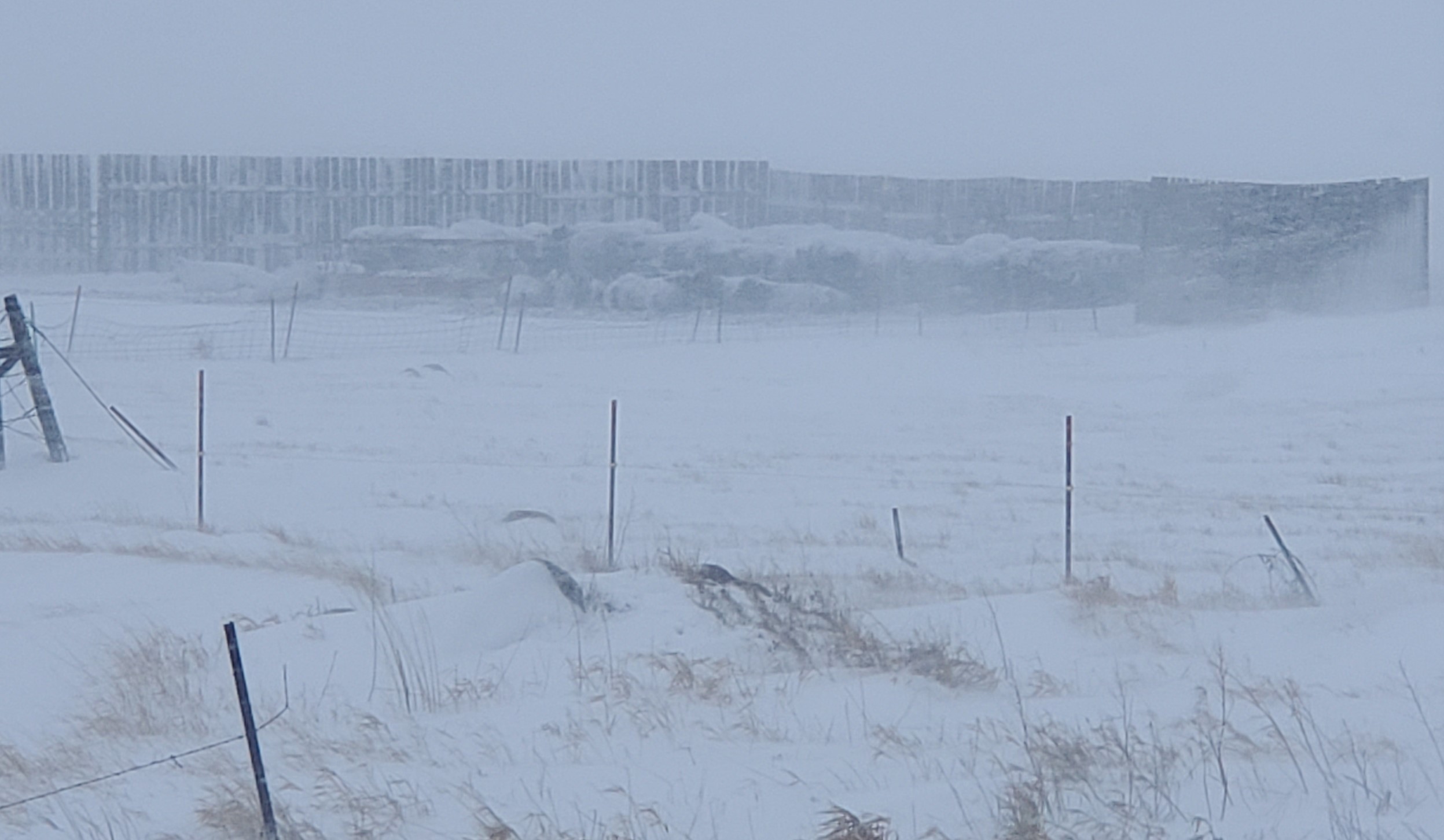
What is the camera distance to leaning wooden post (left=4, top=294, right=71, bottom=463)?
57.2ft

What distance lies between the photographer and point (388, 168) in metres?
45.1

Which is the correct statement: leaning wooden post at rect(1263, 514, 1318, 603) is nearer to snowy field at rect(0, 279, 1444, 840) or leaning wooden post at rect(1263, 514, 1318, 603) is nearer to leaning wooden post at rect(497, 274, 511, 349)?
snowy field at rect(0, 279, 1444, 840)

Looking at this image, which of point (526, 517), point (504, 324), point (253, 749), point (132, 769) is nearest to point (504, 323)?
point (504, 324)

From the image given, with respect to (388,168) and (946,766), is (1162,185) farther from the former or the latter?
(946,766)

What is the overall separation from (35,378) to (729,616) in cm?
1106

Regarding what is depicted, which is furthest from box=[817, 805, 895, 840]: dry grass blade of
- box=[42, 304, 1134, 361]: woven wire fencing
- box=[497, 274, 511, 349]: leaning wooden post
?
box=[497, 274, 511, 349]: leaning wooden post

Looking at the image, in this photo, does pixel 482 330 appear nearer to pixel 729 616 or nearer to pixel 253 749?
pixel 729 616

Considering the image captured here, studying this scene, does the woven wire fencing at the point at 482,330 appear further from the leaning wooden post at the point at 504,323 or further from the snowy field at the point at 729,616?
the snowy field at the point at 729,616

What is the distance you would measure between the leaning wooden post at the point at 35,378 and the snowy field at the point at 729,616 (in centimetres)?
31

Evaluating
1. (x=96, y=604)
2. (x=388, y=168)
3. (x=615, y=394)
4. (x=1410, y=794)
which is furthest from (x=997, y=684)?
(x=388, y=168)

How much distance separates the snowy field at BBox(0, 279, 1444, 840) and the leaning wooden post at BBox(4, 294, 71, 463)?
0.31 m

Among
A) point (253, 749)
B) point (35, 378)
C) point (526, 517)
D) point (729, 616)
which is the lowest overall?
point (526, 517)

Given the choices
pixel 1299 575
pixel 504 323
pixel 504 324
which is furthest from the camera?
pixel 504 324

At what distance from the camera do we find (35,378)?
58.1ft
